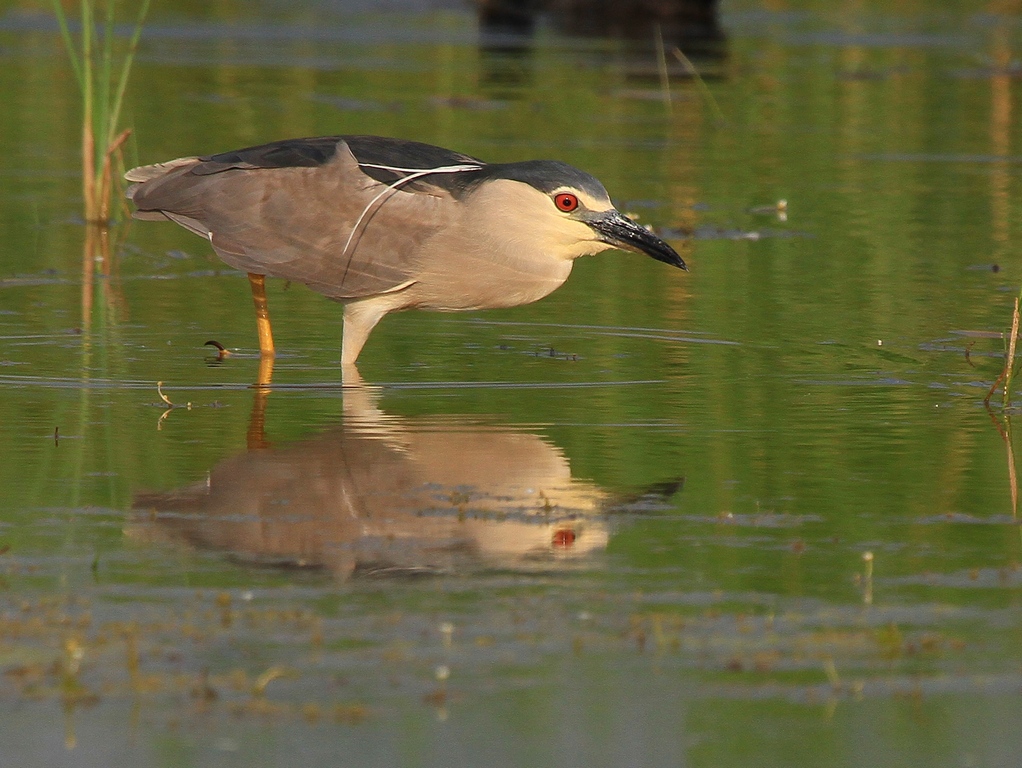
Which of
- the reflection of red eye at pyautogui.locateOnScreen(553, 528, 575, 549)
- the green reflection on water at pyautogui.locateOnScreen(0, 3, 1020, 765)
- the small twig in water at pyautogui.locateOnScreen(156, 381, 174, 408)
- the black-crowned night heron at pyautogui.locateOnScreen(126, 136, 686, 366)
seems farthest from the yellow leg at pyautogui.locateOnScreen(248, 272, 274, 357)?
the reflection of red eye at pyautogui.locateOnScreen(553, 528, 575, 549)

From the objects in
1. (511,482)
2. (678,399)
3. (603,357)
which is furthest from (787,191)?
(511,482)

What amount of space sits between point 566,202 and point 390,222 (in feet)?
2.51

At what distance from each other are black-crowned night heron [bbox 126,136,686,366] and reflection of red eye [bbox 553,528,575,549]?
89.9 inches

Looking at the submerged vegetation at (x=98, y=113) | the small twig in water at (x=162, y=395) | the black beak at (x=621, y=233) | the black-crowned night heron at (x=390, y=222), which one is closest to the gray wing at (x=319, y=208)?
the black-crowned night heron at (x=390, y=222)

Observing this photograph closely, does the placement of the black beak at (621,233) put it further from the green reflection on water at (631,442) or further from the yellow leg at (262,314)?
the yellow leg at (262,314)

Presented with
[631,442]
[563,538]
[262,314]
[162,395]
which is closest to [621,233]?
[631,442]

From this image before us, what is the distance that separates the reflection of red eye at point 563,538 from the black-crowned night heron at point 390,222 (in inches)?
89.9

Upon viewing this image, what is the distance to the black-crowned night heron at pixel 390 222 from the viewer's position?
751 cm

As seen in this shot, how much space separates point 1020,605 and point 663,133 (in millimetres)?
11469

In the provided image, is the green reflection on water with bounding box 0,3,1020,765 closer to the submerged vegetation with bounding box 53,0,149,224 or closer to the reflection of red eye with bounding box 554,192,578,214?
the submerged vegetation with bounding box 53,0,149,224

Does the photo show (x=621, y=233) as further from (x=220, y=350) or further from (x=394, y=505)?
(x=394, y=505)

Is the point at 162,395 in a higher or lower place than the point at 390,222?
lower

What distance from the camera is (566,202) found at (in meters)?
7.47

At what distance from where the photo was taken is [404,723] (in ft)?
13.1
